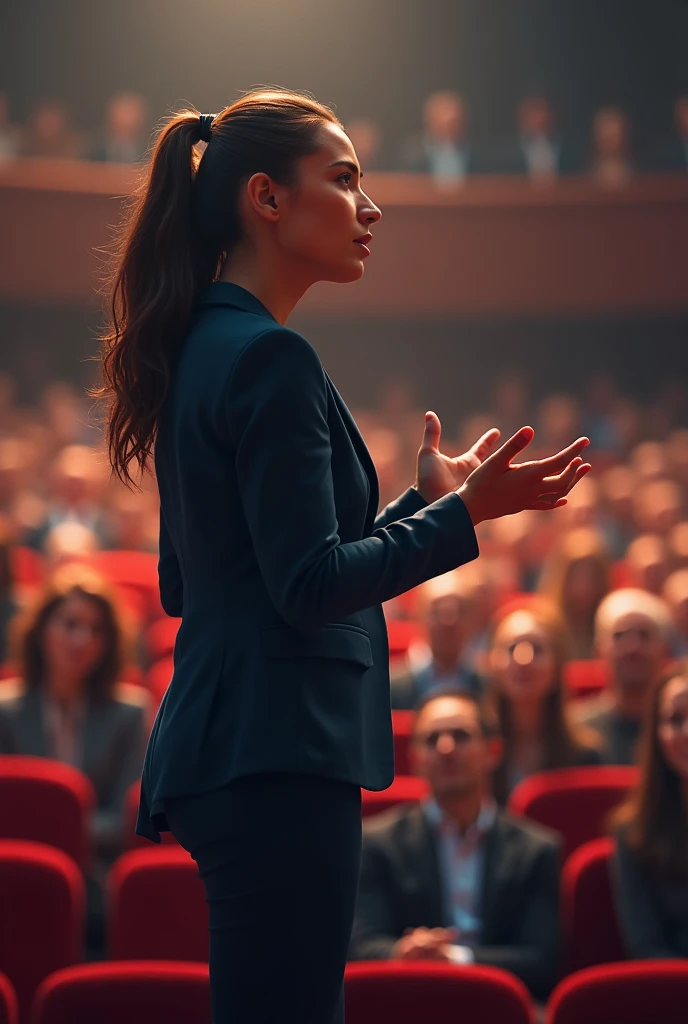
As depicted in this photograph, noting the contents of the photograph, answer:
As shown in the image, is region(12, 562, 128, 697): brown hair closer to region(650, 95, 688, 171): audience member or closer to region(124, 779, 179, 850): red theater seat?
region(124, 779, 179, 850): red theater seat

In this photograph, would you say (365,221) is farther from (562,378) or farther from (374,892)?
(562,378)

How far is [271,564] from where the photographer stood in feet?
2.80

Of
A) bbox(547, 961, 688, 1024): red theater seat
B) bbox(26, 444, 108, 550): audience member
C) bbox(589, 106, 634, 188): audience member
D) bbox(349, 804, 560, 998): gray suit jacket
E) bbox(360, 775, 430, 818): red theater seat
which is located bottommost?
bbox(547, 961, 688, 1024): red theater seat

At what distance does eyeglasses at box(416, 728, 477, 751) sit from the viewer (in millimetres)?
2199

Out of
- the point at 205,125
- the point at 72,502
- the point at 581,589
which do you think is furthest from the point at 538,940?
the point at 72,502

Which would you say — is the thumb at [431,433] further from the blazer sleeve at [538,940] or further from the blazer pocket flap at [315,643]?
the blazer sleeve at [538,940]

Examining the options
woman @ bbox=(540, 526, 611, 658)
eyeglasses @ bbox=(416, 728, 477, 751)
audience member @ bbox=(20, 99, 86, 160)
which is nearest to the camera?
eyeglasses @ bbox=(416, 728, 477, 751)

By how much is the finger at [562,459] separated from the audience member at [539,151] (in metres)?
6.75

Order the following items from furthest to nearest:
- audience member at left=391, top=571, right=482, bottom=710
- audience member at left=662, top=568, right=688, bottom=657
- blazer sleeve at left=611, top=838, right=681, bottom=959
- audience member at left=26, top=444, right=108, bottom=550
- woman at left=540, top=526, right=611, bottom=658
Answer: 1. audience member at left=26, top=444, right=108, bottom=550
2. woman at left=540, top=526, right=611, bottom=658
3. audience member at left=662, top=568, right=688, bottom=657
4. audience member at left=391, top=571, right=482, bottom=710
5. blazer sleeve at left=611, top=838, right=681, bottom=959

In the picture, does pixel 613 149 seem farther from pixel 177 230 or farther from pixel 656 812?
pixel 177 230

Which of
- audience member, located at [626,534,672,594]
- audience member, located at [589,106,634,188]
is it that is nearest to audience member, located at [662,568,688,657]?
audience member, located at [626,534,672,594]

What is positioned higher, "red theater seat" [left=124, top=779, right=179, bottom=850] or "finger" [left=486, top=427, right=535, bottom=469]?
"finger" [left=486, top=427, right=535, bottom=469]

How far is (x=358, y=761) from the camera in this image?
0.89 metres

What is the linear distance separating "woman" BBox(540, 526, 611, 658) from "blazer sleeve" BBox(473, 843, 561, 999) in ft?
5.27
